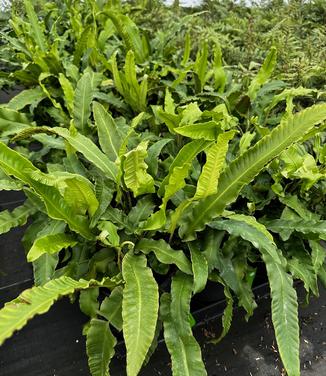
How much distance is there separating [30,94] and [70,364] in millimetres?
1259

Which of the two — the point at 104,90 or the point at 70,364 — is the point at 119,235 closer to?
the point at 70,364

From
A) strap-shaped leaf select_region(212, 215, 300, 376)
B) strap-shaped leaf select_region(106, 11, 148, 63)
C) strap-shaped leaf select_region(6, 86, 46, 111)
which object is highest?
strap-shaped leaf select_region(106, 11, 148, 63)

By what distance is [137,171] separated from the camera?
125 centimetres

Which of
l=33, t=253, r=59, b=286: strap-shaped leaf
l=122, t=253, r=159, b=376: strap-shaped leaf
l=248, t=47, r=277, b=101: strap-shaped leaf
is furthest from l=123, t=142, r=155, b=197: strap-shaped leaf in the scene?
l=248, t=47, r=277, b=101: strap-shaped leaf

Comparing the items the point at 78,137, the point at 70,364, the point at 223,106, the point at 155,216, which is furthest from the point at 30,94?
the point at 70,364

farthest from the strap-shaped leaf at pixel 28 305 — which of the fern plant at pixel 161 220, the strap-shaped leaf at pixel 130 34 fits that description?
the strap-shaped leaf at pixel 130 34

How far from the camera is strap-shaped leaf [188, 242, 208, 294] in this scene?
3.84 ft

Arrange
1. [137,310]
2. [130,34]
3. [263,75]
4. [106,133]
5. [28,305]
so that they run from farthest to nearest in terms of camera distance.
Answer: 1. [130,34]
2. [263,75]
3. [106,133]
4. [137,310]
5. [28,305]

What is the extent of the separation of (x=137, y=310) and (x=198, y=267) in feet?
0.81

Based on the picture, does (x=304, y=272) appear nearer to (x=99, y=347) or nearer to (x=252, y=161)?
(x=252, y=161)

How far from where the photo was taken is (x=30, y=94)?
78.3 inches

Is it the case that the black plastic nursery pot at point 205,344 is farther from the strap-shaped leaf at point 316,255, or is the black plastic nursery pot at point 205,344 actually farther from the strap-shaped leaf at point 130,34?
the strap-shaped leaf at point 130,34

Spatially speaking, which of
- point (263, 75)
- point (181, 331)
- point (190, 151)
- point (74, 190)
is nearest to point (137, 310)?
point (181, 331)

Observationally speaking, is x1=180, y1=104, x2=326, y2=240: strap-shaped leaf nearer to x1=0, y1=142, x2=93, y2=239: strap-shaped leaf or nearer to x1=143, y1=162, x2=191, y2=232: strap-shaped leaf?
x1=143, y1=162, x2=191, y2=232: strap-shaped leaf
